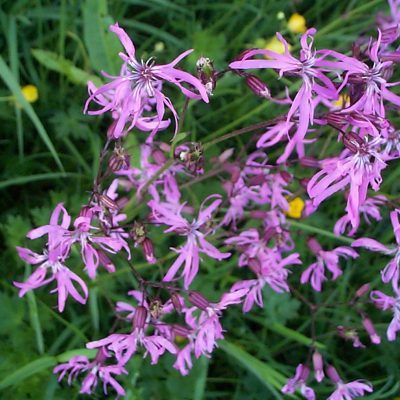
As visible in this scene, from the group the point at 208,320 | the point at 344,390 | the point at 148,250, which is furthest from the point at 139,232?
the point at 344,390

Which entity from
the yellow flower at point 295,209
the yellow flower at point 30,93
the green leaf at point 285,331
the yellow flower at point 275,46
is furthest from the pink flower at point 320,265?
the yellow flower at point 30,93

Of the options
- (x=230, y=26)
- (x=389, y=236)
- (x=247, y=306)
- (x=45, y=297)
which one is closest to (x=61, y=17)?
(x=230, y=26)

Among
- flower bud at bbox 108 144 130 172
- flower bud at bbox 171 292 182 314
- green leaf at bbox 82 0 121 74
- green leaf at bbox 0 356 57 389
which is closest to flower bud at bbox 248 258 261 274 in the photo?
flower bud at bbox 171 292 182 314

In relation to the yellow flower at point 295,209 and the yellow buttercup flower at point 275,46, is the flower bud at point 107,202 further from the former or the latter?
the yellow buttercup flower at point 275,46

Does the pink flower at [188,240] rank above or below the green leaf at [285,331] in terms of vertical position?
above

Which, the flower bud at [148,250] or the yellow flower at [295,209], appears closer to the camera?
the flower bud at [148,250]

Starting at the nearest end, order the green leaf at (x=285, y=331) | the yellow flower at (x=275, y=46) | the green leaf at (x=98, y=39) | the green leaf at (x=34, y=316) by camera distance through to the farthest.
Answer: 1. the green leaf at (x=34, y=316)
2. the green leaf at (x=285, y=331)
3. the green leaf at (x=98, y=39)
4. the yellow flower at (x=275, y=46)

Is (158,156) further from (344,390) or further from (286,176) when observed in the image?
(344,390)

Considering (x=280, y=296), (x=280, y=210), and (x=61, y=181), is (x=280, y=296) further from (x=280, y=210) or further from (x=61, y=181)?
(x=61, y=181)

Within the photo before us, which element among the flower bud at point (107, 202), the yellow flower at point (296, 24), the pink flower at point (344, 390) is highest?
the flower bud at point (107, 202)
